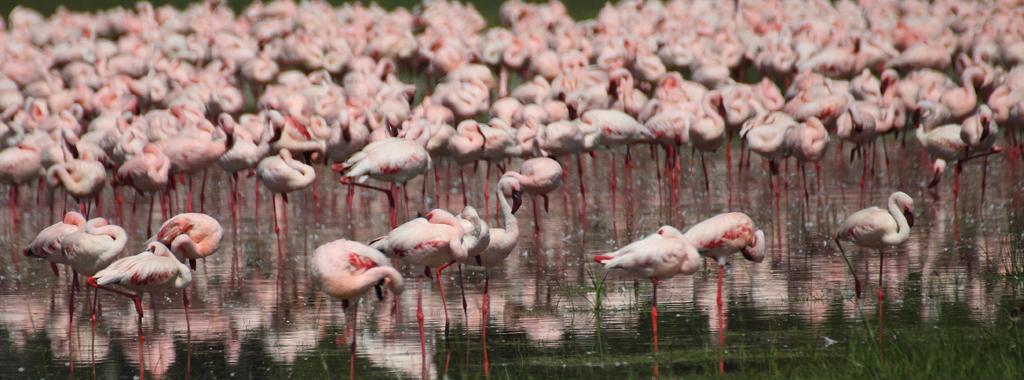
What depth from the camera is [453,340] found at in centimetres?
802

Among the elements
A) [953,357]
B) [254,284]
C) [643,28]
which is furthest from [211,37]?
[953,357]

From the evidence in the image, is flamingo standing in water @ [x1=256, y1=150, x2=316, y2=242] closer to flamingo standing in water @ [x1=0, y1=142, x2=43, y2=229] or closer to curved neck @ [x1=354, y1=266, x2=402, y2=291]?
flamingo standing in water @ [x1=0, y1=142, x2=43, y2=229]

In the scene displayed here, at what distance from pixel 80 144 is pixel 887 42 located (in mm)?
11234

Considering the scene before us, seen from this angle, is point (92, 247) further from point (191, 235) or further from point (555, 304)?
point (555, 304)

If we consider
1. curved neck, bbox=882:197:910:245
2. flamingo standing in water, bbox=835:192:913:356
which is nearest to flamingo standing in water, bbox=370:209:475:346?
flamingo standing in water, bbox=835:192:913:356

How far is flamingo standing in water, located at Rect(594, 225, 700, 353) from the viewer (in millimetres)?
7742

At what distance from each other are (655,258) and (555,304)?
1.27m

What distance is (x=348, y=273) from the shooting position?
7.51m

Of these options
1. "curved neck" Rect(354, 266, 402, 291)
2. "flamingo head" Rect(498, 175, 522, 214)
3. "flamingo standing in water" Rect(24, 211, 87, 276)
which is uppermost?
"flamingo head" Rect(498, 175, 522, 214)

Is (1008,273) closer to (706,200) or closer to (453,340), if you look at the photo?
(453,340)

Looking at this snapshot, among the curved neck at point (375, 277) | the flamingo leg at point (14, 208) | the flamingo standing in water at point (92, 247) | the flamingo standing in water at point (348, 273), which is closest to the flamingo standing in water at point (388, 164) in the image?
the flamingo standing in water at point (92, 247)

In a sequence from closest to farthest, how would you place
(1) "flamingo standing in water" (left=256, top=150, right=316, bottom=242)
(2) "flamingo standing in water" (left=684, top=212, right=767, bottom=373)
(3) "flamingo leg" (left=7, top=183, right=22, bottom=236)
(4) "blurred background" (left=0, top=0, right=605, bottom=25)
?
(2) "flamingo standing in water" (left=684, top=212, right=767, bottom=373)
(1) "flamingo standing in water" (left=256, top=150, right=316, bottom=242)
(3) "flamingo leg" (left=7, top=183, right=22, bottom=236)
(4) "blurred background" (left=0, top=0, right=605, bottom=25)

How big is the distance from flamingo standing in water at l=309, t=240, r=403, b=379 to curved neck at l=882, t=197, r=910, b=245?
110 inches

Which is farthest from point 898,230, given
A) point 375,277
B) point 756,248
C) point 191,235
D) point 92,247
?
point 92,247
